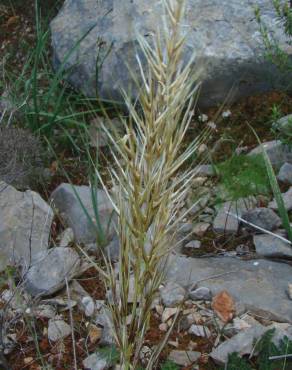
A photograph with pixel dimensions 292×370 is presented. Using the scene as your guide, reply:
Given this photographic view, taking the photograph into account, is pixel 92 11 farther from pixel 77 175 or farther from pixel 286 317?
pixel 286 317

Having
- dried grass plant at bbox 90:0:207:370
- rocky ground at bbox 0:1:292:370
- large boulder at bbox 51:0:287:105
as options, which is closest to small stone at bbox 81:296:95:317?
rocky ground at bbox 0:1:292:370

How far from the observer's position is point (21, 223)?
121 inches

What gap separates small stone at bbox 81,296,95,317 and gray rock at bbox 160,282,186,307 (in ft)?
0.85

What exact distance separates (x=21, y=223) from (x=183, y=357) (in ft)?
3.34

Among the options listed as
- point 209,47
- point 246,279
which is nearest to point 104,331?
point 246,279

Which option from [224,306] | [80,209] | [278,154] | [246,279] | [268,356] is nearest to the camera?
[268,356]

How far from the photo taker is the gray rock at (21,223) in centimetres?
295

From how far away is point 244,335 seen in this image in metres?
2.35

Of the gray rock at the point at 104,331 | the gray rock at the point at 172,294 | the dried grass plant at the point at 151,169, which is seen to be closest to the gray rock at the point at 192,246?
the gray rock at the point at 172,294

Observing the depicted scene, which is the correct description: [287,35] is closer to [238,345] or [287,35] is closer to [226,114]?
[226,114]

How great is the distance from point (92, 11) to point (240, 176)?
5.54 ft

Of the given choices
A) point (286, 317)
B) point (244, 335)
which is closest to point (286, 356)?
point (244, 335)

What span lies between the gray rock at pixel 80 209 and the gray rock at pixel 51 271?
239 millimetres

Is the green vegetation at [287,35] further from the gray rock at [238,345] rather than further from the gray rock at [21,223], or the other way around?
the gray rock at [238,345]
